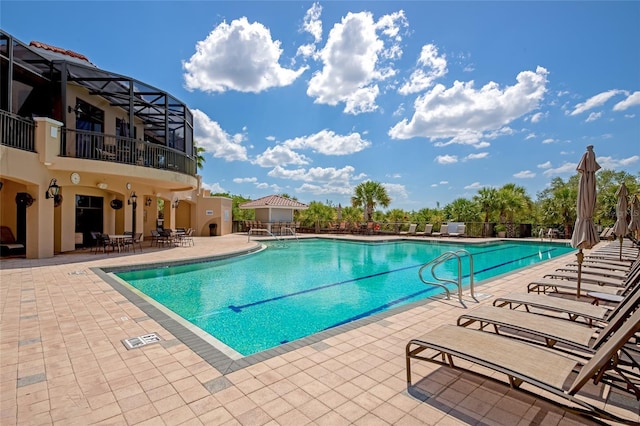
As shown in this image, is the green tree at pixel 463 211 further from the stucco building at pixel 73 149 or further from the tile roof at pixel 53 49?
the tile roof at pixel 53 49

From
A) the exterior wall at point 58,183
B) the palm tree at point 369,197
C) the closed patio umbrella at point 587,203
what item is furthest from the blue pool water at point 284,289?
the palm tree at point 369,197

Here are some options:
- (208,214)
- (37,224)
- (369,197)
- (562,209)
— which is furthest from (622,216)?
(208,214)

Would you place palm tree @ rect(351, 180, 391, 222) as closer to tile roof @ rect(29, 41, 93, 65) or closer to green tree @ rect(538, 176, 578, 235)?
green tree @ rect(538, 176, 578, 235)

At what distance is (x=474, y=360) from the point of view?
2412 millimetres

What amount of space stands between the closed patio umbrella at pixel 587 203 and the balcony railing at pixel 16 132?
14352 millimetres

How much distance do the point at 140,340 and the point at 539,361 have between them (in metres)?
4.28

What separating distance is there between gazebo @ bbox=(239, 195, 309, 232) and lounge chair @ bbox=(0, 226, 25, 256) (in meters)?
14.4

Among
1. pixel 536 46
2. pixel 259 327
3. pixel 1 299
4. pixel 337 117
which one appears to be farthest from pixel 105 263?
pixel 337 117

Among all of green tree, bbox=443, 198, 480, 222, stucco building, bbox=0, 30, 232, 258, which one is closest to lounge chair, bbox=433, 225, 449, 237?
green tree, bbox=443, 198, 480, 222

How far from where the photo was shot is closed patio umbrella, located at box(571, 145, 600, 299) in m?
5.26

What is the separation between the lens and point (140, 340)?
387 centimetres

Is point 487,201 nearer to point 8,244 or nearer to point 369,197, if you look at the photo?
point 369,197

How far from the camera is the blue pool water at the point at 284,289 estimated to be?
5699mm

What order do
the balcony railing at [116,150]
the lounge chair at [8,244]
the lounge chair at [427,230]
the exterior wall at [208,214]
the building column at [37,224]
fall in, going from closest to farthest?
the building column at [37,224]
the lounge chair at [8,244]
the balcony railing at [116,150]
the exterior wall at [208,214]
the lounge chair at [427,230]
